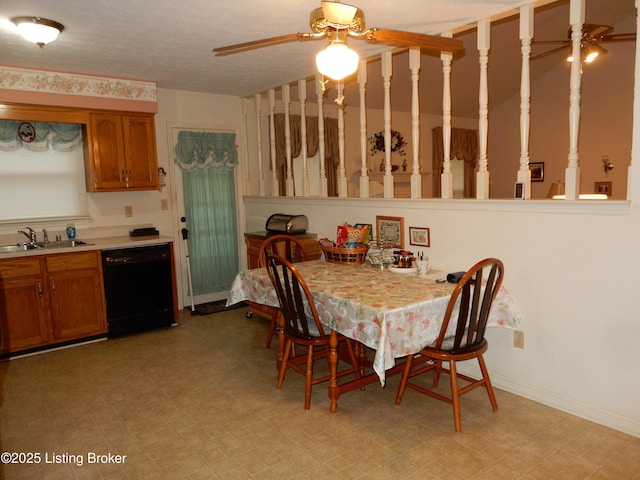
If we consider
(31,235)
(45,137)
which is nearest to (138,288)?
(31,235)

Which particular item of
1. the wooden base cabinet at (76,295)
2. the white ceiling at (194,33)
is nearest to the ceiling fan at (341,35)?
the white ceiling at (194,33)

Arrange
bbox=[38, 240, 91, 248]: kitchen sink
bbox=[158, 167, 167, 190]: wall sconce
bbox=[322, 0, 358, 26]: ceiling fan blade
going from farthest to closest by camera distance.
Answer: bbox=[158, 167, 167, 190]: wall sconce
bbox=[38, 240, 91, 248]: kitchen sink
bbox=[322, 0, 358, 26]: ceiling fan blade

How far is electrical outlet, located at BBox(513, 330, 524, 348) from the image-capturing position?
2.93m

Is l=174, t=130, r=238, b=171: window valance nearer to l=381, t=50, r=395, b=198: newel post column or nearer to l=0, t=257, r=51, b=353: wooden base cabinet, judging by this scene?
l=0, t=257, r=51, b=353: wooden base cabinet

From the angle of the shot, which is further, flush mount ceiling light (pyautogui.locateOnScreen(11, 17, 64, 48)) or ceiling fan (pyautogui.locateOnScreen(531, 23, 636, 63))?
ceiling fan (pyautogui.locateOnScreen(531, 23, 636, 63))

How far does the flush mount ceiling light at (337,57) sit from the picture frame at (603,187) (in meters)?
5.37

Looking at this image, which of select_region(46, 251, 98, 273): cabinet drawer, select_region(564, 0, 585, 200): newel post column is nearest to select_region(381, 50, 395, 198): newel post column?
select_region(564, 0, 585, 200): newel post column

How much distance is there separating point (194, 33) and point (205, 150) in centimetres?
210

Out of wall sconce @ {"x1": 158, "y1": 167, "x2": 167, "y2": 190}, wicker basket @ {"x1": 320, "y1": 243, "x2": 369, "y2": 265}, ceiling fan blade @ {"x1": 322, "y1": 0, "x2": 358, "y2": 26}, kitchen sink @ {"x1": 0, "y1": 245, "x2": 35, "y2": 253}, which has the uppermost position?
ceiling fan blade @ {"x1": 322, "y1": 0, "x2": 358, "y2": 26}

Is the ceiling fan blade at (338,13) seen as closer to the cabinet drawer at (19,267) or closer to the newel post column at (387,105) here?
the newel post column at (387,105)

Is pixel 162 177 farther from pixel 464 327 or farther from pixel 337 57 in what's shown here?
pixel 464 327

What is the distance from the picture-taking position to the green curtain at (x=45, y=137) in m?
4.14

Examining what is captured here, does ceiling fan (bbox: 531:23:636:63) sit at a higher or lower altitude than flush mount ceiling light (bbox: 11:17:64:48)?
higher

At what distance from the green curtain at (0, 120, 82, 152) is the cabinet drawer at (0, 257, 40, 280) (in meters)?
1.16
